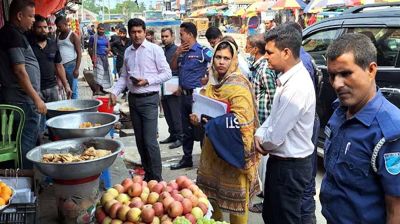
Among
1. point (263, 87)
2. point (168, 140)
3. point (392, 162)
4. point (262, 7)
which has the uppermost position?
point (262, 7)

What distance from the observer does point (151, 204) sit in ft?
9.11

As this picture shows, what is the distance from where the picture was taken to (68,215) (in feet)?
11.4

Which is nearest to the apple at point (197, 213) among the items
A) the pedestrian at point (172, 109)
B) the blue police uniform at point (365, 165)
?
the blue police uniform at point (365, 165)

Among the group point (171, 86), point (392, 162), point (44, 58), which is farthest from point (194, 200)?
point (171, 86)

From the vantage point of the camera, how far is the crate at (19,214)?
2.45 meters

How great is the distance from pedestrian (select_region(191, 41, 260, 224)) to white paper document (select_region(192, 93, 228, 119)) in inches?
1.9

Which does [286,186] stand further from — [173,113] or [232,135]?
[173,113]

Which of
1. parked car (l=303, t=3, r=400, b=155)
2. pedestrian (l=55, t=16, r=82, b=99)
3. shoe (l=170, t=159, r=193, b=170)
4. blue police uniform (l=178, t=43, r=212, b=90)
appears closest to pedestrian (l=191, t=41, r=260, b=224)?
parked car (l=303, t=3, r=400, b=155)

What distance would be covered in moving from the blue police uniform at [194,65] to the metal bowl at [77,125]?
7.60 ft

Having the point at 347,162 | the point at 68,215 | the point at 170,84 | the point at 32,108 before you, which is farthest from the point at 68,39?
the point at 347,162

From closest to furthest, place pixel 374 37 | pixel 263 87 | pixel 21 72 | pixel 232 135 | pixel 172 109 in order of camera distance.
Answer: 1. pixel 232 135
2. pixel 21 72
3. pixel 263 87
4. pixel 374 37
5. pixel 172 109

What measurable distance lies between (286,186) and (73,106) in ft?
8.48

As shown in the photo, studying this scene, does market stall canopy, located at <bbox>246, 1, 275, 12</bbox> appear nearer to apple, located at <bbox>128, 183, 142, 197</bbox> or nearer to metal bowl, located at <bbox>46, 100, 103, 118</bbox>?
metal bowl, located at <bbox>46, 100, 103, 118</bbox>

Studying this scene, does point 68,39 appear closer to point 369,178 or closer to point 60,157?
point 60,157
